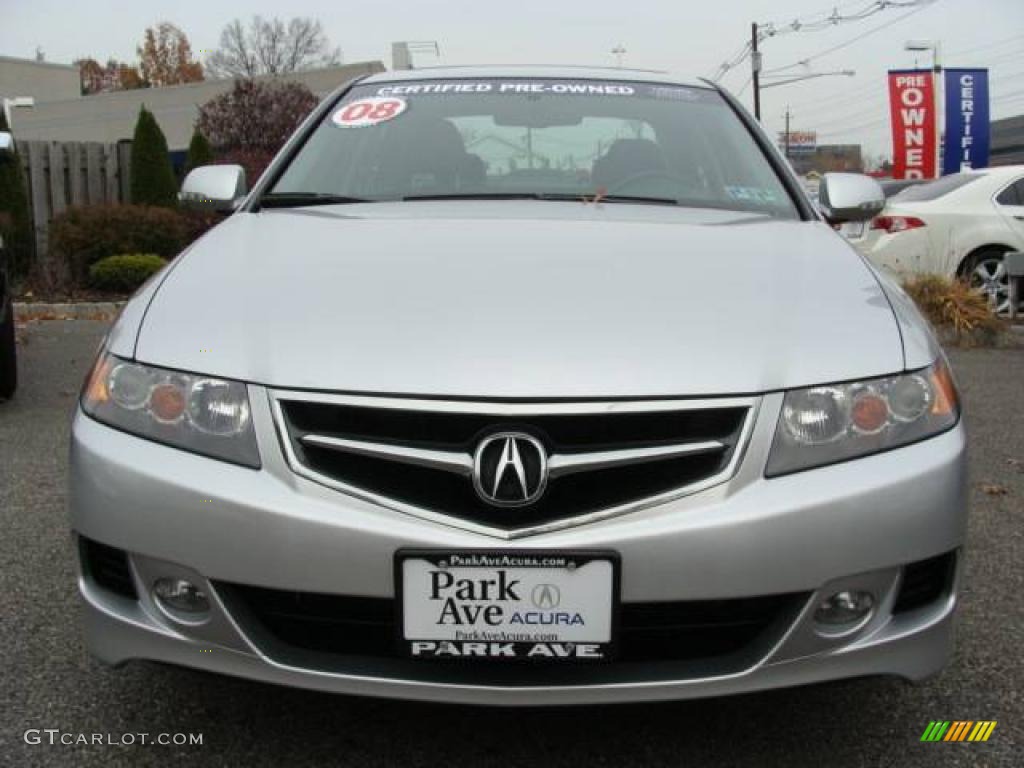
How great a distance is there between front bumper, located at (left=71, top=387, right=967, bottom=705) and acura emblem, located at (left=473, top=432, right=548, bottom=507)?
0.07 m

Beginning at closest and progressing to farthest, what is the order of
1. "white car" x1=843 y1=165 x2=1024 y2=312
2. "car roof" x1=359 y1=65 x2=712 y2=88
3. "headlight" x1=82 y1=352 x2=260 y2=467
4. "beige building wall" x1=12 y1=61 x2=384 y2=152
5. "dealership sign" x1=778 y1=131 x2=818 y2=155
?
"headlight" x1=82 y1=352 x2=260 y2=467
"car roof" x1=359 y1=65 x2=712 y2=88
"white car" x1=843 y1=165 x2=1024 y2=312
"beige building wall" x1=12 y1=61 x2=384 y2=152
"dealership sign" x1=778 y1=131 x2=818 y2=155

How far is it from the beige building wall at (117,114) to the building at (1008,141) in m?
34.5

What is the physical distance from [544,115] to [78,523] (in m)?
1.87

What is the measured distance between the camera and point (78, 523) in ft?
6.06

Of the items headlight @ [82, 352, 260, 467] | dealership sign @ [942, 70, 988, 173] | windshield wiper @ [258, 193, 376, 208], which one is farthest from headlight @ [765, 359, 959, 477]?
dealership sign @ [942, 70, 988, 173]

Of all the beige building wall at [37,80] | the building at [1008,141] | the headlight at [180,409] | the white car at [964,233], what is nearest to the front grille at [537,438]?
the headlight at [180,409]

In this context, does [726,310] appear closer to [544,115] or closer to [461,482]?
[461,482]

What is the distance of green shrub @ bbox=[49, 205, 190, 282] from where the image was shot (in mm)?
10414

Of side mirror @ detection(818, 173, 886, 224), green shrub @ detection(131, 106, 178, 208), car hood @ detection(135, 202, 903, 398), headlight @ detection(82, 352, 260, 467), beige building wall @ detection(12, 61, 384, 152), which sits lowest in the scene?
headlight @ detection(82, 352, 260, 467)

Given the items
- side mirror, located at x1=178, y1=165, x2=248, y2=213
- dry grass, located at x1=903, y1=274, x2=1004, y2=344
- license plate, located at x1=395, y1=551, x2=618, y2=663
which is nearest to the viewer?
license plate, located at x1=395, y1=551, x2=618, y2=663

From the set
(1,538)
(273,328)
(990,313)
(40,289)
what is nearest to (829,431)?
(273,328)

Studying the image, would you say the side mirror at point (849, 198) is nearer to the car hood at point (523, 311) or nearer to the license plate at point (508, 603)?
the car hood at point (523, 311)

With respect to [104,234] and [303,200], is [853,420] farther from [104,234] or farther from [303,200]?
[104,234]

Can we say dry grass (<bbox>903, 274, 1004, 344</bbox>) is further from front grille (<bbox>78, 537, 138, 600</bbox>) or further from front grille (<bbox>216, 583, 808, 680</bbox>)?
front grille (<bbox>78, 537, 138, 600</bbox>)
